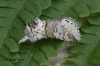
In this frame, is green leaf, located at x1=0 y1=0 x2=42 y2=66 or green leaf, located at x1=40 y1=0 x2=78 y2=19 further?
green leaf, located at x1=40 y1=0 x2=78 y2=19

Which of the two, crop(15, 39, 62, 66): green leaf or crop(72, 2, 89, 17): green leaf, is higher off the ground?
crop(72, 2, 89, 17): green leaf

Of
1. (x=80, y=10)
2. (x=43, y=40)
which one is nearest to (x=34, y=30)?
(x=43, y=40)

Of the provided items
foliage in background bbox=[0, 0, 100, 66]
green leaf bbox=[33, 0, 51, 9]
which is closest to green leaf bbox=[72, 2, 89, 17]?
foliage in background bbox=[0, 0, 100, 66]

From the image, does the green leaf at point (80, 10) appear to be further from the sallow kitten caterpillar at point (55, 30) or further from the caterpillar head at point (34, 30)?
the caterpillar head at point (34, 30)

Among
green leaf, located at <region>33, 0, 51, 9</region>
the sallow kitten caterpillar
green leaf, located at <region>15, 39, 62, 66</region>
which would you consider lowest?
green leaf, located at <region>15, 39, 62, 66</region>

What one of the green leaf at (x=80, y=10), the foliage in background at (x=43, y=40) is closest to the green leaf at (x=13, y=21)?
the foliage in background at (x=43, y=40)

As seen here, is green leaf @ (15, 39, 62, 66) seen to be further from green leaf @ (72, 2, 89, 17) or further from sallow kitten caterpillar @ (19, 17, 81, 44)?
green leaf @ (72, 2, 89, 17)

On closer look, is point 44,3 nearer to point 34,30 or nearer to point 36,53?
point 34,30
